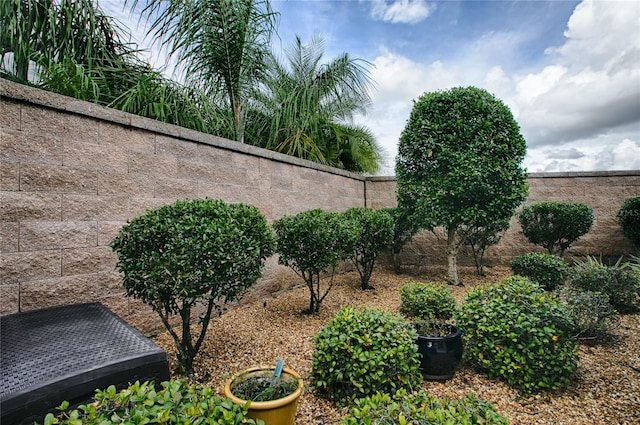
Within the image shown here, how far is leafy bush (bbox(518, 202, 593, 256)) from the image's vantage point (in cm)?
534

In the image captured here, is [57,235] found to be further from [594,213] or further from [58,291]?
[594,213]

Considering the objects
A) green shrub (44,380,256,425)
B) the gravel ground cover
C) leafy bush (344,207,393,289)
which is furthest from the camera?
leafy bush (344,207,393,289)

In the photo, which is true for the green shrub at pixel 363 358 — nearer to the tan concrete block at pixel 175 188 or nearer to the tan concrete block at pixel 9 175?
the tan concrete block at pixel 175 188

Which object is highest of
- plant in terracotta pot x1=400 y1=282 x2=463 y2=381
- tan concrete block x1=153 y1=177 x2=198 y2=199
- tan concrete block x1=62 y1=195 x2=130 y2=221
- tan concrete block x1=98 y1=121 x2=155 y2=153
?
tan concrete block x1=98 y1=121 x2=155 y2=153

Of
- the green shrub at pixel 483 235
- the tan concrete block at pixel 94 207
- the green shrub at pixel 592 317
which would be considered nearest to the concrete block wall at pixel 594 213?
the green shrub at pixel 483 235

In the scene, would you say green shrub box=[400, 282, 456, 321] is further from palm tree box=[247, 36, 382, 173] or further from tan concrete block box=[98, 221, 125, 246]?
palm tree box=[247, 36, 382, 173]

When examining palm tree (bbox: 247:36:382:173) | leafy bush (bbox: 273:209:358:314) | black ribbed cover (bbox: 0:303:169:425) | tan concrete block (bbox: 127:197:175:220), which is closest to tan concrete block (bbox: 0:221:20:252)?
black ribbed cover (bbox: 0:303:169:425)

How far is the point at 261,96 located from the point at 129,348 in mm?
4783

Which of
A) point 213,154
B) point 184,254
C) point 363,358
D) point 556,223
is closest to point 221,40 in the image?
point 213,154

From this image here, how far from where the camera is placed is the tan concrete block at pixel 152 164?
2746 mm

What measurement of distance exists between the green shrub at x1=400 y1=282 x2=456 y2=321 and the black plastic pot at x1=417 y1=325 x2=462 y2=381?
0.84m

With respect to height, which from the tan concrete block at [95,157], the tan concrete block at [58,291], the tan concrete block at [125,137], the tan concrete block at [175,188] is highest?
the tan concrete block at [125,137]

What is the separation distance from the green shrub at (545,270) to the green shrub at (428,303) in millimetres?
1811

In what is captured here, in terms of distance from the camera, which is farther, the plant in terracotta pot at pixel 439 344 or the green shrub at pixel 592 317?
the green shrub at pixel 592 317
